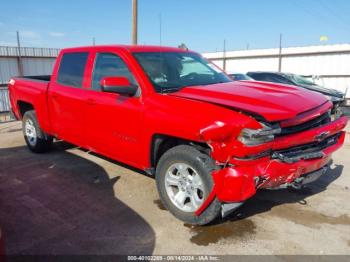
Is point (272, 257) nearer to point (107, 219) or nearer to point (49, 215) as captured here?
point (107, 219)

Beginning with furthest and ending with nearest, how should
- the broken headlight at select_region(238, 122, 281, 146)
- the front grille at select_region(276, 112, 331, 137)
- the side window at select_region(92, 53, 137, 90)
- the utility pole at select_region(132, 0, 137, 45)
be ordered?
1. the utility pole at select_region(132, 0, 137, 45)
2. the side window at select_region(92, 53, 137, 90)
3. the front grille at select_region(276, 112, 331, 137)
4. the broken headlight at select_region(238, 122, 281, 146)

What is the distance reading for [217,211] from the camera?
3.32 metres

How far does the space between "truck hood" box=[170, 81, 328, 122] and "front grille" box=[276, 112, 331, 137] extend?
0.14m

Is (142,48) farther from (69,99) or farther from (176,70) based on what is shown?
(69,99)

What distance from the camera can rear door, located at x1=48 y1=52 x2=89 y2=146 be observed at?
192 inches

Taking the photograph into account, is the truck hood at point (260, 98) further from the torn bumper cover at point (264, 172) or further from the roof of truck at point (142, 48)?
the roof of truck at point (142, 48)

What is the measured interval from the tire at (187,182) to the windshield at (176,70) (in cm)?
86

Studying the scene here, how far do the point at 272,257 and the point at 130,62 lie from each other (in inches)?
106

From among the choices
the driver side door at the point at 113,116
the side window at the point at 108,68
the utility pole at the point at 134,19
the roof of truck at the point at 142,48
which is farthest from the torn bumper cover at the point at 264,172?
the utility pole at the point at 134,19

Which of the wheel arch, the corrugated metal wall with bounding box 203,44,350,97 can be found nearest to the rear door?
the wheel arch

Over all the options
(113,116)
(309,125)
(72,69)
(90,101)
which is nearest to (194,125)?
(309,125)

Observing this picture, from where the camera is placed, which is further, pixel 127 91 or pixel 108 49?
pixel 108 49

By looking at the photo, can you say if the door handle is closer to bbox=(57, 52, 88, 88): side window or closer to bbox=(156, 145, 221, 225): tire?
bbox=(57, 52, 88, 88): side window

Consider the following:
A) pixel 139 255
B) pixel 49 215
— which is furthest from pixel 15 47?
pixel 139 255
